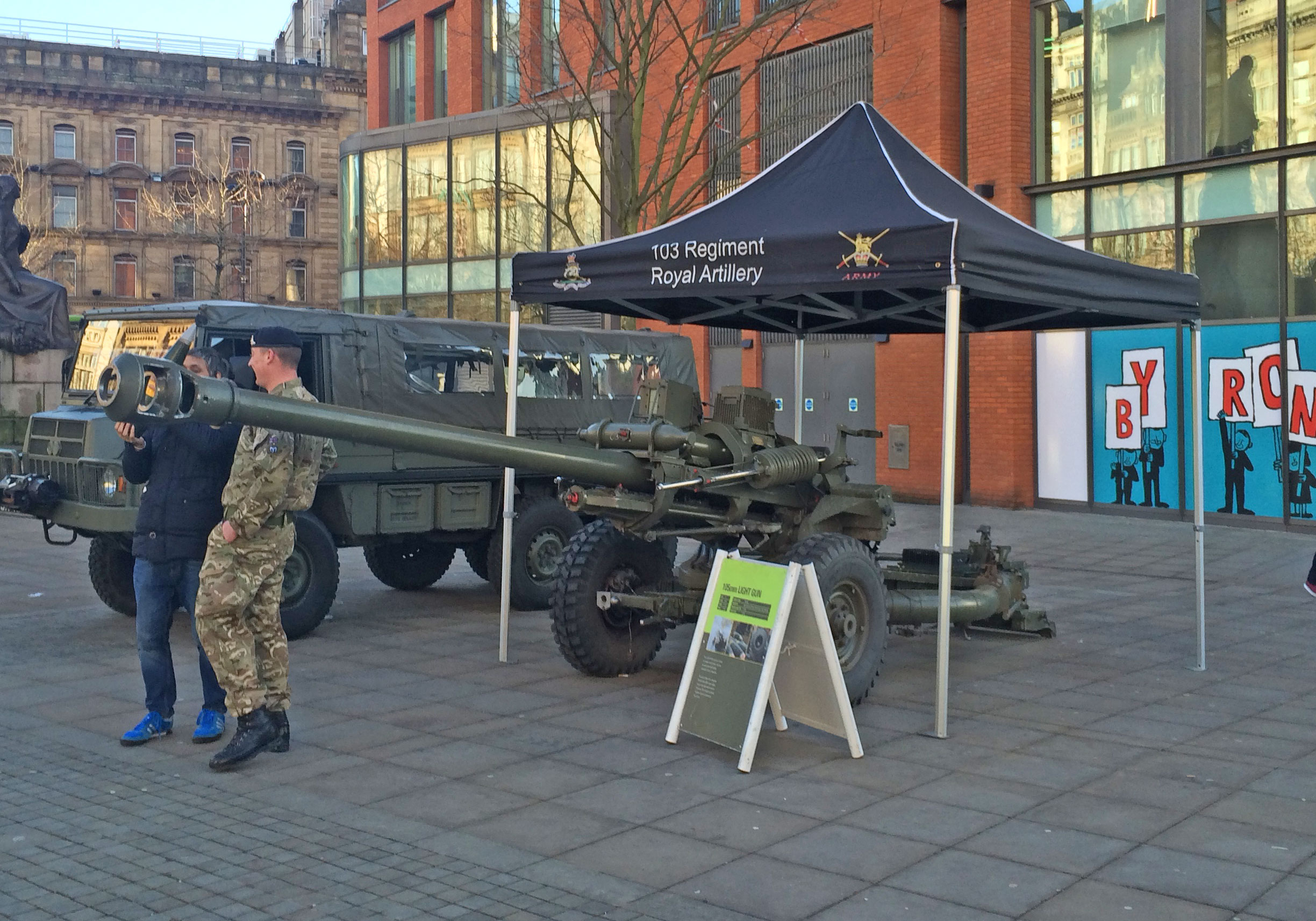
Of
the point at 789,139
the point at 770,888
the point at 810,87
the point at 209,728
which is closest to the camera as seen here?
the point at 770,888

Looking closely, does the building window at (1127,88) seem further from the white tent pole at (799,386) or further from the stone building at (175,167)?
the stone building at (175,167)

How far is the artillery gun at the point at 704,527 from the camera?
7.48 metres

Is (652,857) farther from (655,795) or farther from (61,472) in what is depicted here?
(61,472)

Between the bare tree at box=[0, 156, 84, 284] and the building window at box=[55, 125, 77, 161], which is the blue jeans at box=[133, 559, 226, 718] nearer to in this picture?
the bare tree at box=[0, 156, 84, 284]

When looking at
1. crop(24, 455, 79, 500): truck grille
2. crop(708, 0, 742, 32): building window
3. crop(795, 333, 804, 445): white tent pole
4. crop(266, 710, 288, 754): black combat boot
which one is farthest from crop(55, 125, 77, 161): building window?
crop(266, 710, 288, 754): black combat boot

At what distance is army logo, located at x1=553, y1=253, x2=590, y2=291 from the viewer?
8508mm

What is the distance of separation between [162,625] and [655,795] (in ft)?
8.83

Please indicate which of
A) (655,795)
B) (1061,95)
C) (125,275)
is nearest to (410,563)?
(655,795)

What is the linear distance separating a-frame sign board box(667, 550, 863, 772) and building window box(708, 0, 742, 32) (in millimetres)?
12665

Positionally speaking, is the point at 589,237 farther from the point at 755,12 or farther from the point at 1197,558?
the point at 1197,558

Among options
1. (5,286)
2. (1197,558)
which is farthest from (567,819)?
(5,286)

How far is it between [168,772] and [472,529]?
188 inches

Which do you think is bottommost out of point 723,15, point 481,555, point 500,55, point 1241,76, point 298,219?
point 481,555

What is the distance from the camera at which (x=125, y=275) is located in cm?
6581
